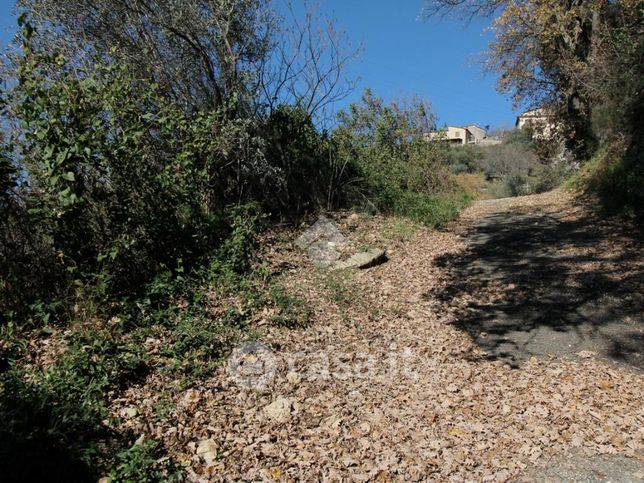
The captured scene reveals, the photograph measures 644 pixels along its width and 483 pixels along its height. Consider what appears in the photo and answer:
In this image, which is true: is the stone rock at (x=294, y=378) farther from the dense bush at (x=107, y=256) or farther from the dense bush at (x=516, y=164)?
the dense bush at (x=516, y=164)

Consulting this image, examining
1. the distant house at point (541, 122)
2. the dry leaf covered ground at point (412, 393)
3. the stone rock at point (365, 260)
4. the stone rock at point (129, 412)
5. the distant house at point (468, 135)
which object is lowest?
the dry leaf covered ground at point (412, 393)

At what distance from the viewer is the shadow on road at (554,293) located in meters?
5.23

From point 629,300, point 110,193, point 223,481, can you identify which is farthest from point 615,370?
point 110,193

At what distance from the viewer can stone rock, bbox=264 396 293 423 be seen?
4.03 m

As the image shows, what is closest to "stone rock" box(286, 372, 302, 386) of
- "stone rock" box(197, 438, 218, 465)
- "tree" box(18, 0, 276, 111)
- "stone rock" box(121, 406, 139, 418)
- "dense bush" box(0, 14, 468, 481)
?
"dense bush" box(0, 14, 468, 481)

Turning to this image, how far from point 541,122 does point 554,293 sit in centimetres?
1604

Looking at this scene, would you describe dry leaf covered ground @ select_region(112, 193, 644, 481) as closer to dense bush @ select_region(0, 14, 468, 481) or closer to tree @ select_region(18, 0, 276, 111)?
dense bush @ select_region(0, 14, 468, 481)

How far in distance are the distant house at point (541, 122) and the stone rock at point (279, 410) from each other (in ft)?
60.5

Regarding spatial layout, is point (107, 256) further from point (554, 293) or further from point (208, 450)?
point (554, 293)

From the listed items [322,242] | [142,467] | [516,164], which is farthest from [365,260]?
[516,164]

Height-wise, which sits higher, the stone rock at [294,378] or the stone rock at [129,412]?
the stone rock at [129,412]

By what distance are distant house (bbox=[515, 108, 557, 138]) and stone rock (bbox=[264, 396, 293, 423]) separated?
18428mm

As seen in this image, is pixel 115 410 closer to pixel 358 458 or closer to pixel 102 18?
pixel 358 458

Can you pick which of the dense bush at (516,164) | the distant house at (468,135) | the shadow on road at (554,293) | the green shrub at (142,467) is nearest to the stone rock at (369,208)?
the shadow on road at (554,293)
